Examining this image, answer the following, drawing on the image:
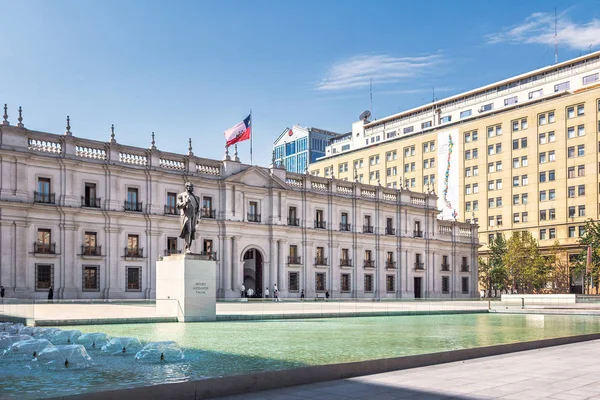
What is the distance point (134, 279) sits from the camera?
5184 centimetres

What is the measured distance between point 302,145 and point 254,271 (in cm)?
9447

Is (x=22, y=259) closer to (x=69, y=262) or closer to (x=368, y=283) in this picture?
(x=69, y=262)

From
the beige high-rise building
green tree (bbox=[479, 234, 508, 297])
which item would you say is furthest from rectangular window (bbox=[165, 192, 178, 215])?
green tree (bbox=[479, 234, 508, 297])

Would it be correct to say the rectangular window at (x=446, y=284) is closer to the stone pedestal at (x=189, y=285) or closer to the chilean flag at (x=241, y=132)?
the chilean flag at (x=241, y=132)

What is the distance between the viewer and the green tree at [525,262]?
75812mm

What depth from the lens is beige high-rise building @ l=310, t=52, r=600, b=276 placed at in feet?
259

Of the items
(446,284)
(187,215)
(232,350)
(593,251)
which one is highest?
(187,215)

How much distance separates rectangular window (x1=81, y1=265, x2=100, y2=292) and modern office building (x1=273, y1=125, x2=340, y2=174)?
3913 inches

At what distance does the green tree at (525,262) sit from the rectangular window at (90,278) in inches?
1926

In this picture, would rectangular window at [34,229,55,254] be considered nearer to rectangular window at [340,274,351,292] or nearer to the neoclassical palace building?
the neoclassical palace building

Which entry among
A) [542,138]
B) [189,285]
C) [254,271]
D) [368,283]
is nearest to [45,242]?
[254,271]

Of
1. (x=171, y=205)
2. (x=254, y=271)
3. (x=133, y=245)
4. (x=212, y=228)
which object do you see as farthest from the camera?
(x=254, y=271)

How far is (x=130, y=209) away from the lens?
171 ft

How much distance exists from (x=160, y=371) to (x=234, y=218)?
47260mm
